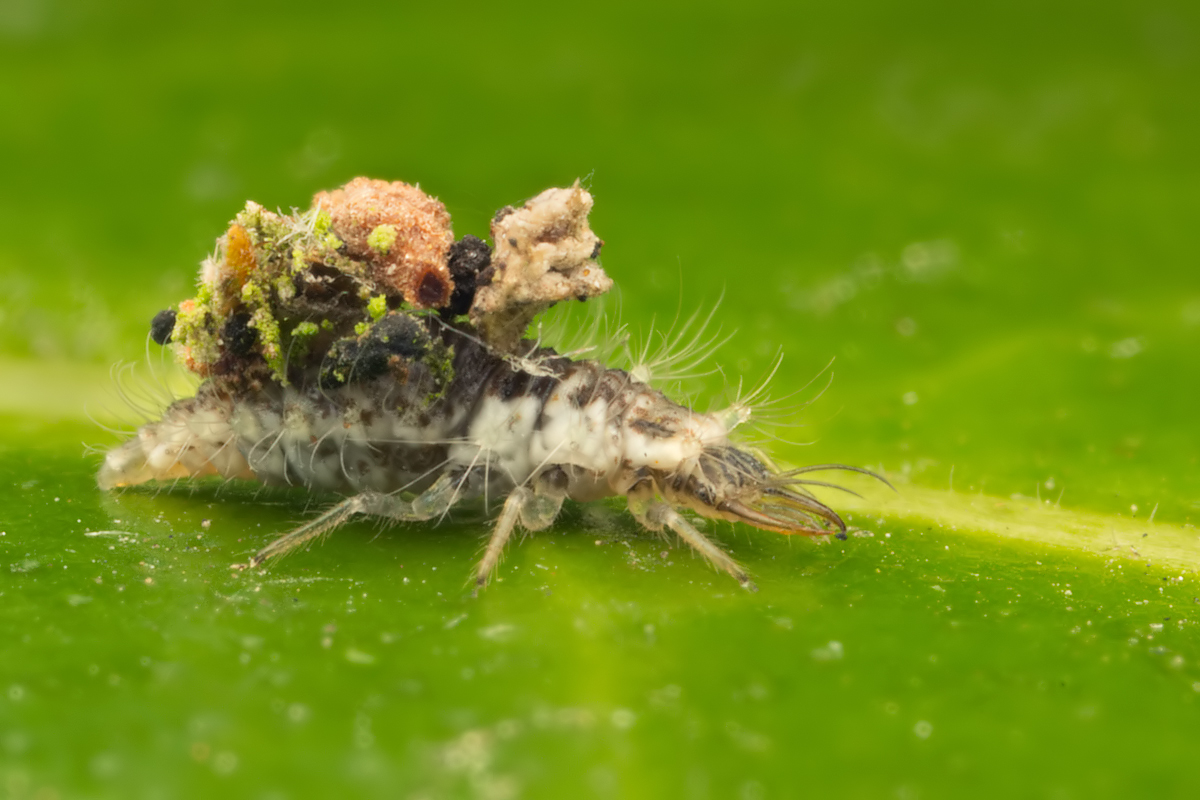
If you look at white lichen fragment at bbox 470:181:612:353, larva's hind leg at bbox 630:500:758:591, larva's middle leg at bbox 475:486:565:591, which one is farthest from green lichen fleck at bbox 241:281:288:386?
larva's hind leg at bbox 630:500:758:591

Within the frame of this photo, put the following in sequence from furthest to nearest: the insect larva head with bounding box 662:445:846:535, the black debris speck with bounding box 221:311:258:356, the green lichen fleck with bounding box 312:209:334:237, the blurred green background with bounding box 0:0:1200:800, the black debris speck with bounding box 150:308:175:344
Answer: the black debris speck with bounding box 150:308:175:344 → the insect larva head with bounding box 662:445:846:535 → the black debris speck with bounding box 221:311:258:356 → the green lichen fleck with bounding box 312:209:334:237 → the blurred green background with bounding box 0:0:1200:800

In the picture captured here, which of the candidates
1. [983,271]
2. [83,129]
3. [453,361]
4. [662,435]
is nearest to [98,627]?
[453,361]

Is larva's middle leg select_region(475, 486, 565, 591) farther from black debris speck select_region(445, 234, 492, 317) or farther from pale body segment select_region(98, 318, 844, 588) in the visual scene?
black debris speck select_region(445, 234, 492, 317)

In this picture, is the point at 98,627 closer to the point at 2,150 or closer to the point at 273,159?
the point at 273,159

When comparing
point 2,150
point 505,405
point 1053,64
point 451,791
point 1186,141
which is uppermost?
point 1053,64

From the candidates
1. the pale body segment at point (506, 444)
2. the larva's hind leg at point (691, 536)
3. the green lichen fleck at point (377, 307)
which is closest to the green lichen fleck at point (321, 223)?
the green lichen fleck at point (377, 307)

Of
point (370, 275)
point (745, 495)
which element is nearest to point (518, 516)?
point (745, 495)

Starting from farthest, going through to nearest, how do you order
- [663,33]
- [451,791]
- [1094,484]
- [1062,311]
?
1. [663,33]
2. [1062,311]
3. [1094,484]
4. [451,791]

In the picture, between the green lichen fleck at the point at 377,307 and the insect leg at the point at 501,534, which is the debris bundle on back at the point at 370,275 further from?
the insect leg at the point at 501,534
